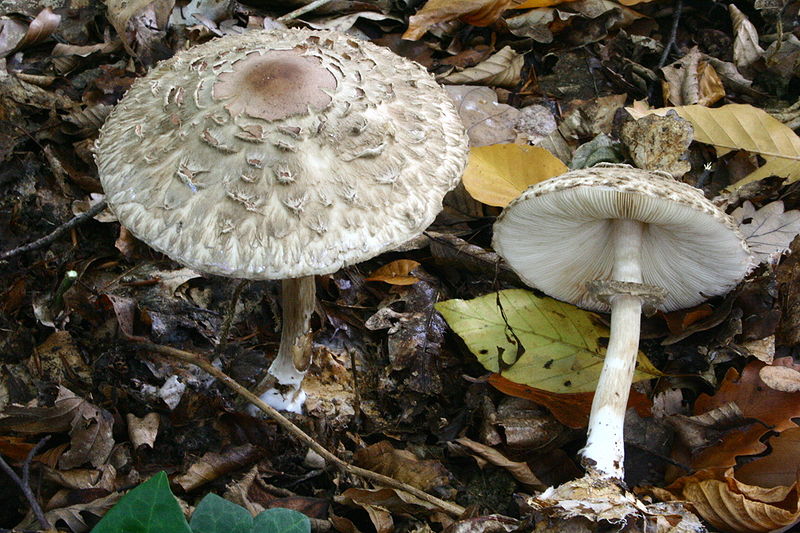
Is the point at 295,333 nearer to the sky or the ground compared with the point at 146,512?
nearer to the ground

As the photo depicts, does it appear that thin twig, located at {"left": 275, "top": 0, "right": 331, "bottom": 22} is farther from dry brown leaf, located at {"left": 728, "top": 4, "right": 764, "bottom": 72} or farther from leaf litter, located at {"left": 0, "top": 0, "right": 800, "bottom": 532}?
dry brown leaf, located at {"left": 728, "top": 4, "right": 764, "bottom": 72}

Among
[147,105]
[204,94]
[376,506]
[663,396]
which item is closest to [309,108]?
[204,94]

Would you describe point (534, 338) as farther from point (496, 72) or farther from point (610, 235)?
point (496, 72)

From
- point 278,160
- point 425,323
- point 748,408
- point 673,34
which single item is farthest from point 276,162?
point 673,34

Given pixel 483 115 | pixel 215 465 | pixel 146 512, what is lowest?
pixel 215 465

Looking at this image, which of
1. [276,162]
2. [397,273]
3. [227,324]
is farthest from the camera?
[397,273]

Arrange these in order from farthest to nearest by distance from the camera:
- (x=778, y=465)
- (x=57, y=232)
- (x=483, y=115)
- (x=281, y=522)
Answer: (x=483, y=115) → (x=57, y=232) → (x=778, y=465) → (x=281, y=522)

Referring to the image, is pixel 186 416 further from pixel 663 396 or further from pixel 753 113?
pixel 753 113
